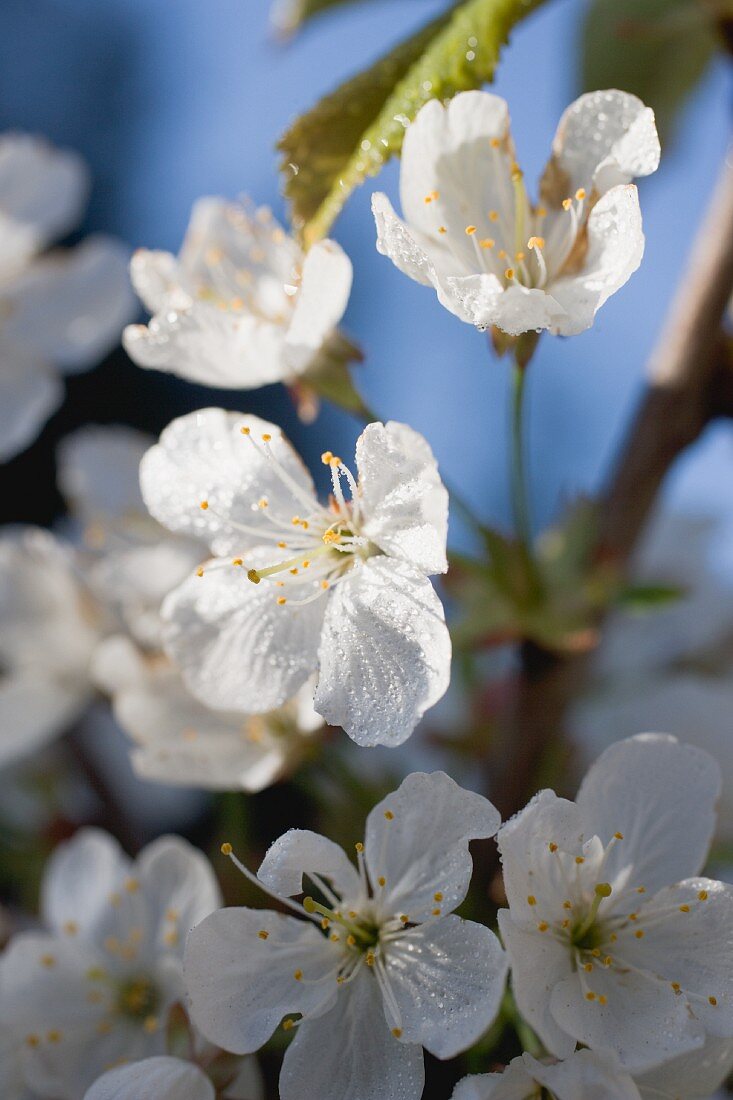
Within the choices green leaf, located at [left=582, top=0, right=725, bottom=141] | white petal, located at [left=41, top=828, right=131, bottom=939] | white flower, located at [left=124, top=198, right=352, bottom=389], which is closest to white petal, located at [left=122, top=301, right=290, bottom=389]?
white flower, located at [left=124, top=198, right=352, bottom=389]

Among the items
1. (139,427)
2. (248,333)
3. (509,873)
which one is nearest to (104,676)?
(248,333)

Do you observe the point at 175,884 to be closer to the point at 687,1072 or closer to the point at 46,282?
the point at 687,1072

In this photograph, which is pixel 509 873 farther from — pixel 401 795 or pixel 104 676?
pixel 104 676

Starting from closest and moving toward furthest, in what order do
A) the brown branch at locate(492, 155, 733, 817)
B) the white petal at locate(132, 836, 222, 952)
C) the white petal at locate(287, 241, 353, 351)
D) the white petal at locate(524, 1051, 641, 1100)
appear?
the white petal at locate(524, 1051, 641, 1100) → the white petal at locate(287, 241, 353, 351) → the white petal at locate(132, 836, 222, 952) → the brown branch at locate(492, 155, 733, 817)

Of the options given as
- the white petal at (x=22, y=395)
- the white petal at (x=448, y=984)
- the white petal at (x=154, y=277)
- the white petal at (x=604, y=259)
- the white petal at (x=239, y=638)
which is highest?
the white petal at (x=154, y=277)

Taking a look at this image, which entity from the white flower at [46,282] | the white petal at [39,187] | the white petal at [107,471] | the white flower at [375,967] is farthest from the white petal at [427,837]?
the white petal at [39,187]

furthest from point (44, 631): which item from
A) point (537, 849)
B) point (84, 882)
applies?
point (537, 849)

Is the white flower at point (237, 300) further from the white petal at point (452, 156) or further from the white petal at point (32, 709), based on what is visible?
the white petal at point (32, 709)

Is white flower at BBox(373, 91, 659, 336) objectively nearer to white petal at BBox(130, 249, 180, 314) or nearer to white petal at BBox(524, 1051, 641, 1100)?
white petal at BBox(130, 249, 180, 314)
